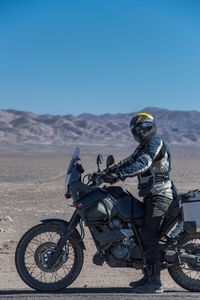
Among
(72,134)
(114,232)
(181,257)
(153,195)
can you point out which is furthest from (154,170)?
(72,134)

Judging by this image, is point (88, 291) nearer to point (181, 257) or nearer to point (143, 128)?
point (181, 257)

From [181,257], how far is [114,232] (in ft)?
2.44

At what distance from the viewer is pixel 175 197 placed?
5.35 meters

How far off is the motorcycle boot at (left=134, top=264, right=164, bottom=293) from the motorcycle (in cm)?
11

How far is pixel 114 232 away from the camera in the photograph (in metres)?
5.20

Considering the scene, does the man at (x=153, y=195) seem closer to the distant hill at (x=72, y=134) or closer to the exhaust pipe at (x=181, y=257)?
the exhaust pipe at (x=181, y=257)

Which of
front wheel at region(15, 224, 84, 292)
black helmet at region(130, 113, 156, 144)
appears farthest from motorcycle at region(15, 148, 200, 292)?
black helmet at region(130, 113, 156, 144)

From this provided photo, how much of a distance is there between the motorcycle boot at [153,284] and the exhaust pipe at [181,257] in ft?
0.49

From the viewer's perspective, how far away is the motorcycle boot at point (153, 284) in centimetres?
519

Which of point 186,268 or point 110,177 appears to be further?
point 186,268

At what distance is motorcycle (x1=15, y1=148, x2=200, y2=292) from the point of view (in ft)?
17.1

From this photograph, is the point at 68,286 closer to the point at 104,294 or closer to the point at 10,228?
the point at 104,294

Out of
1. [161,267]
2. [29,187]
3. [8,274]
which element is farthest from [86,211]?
[29,187]

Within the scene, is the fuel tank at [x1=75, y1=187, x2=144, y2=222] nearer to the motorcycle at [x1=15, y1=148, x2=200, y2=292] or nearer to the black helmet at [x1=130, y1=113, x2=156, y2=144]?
the motorcycle at [x1=15, y1=148, x2=200, y2=292]
